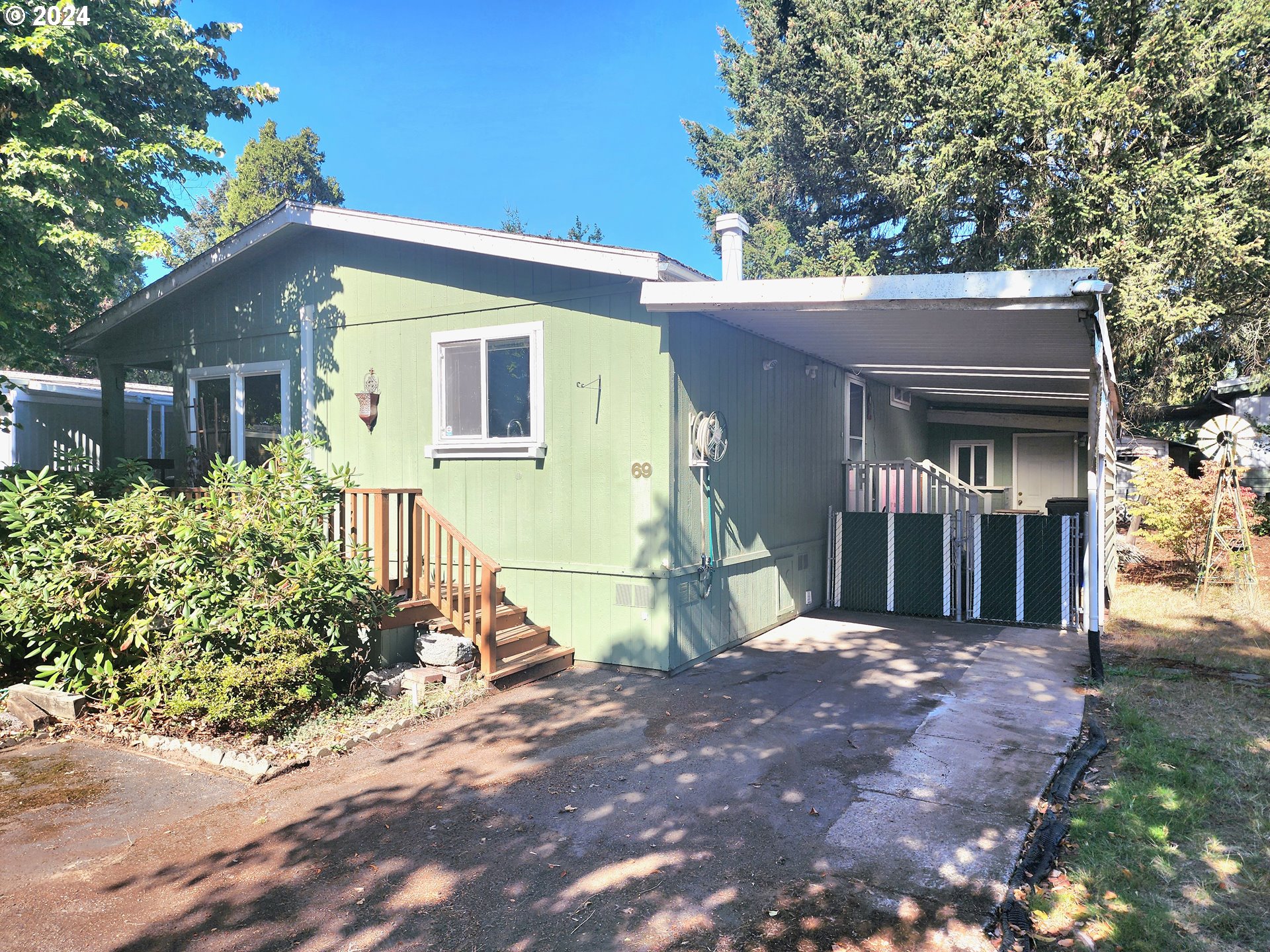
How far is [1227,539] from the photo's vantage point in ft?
31.5

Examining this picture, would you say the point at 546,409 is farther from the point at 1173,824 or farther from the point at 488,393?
the point at 1173,824

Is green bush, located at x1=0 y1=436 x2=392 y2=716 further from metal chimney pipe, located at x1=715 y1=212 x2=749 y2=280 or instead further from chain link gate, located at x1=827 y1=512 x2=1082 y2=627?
chain link gate, located at x1=827 y1=512 x2=1082 y2=627

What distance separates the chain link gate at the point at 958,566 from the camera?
7.81 m

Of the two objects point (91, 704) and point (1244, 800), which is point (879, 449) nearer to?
point (1244, 800)

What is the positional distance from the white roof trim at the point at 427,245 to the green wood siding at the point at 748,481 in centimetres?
56

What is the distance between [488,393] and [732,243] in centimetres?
250

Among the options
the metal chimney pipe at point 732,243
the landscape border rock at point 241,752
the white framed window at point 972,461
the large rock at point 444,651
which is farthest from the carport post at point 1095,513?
the white framed window at point 972,461

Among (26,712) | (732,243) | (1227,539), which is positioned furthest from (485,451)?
(1227,539)

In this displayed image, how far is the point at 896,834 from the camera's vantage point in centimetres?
332

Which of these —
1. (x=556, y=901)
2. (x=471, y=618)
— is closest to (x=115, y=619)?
(x=471, y=618)

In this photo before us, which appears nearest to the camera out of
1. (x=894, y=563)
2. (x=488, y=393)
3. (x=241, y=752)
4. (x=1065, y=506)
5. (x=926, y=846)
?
(x=926, y=846)

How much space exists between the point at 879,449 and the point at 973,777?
25.9 feet

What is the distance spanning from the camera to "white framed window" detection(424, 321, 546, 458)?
21.3 feet

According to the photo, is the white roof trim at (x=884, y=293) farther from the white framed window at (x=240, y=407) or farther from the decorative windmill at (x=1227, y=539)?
the decorative windmill at (x=1227, y=539)
